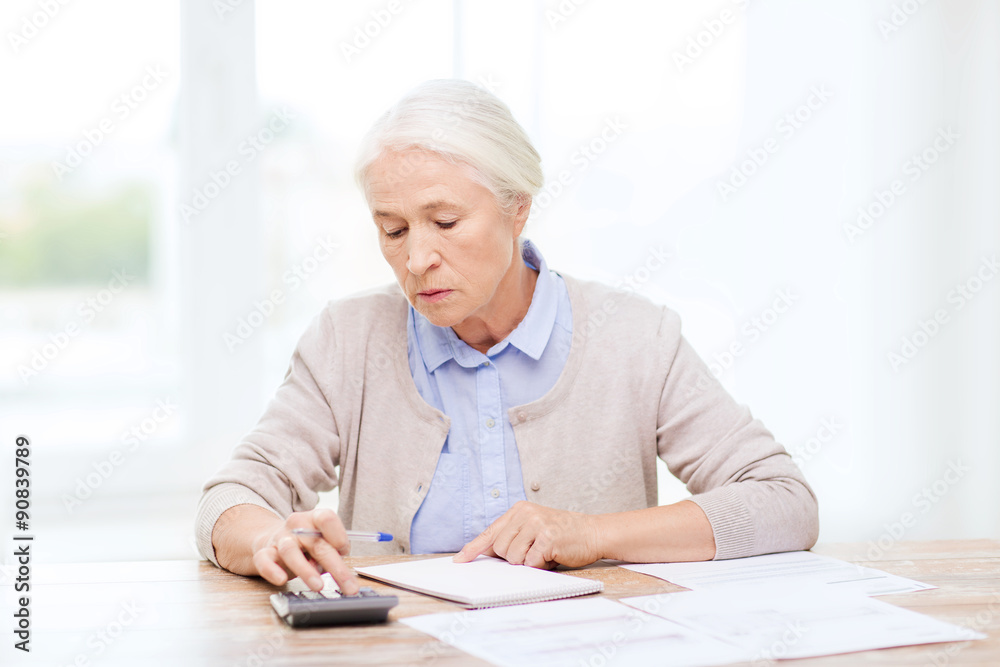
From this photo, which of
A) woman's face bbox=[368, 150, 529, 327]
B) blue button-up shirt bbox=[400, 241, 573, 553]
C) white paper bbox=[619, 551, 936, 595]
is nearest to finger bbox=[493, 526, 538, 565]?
white paper bbox=[619, 551, 936, 595]

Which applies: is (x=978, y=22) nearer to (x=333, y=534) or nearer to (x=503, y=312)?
(x=503, y=312)

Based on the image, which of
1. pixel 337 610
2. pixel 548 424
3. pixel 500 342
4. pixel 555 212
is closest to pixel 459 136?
pixel 500 342

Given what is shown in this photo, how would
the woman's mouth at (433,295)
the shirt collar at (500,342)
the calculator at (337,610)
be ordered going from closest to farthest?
the calculator at (337,610)
the woman's mouth at (433,295)
the shirt collar at (500,342)

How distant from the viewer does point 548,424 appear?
5.06ft

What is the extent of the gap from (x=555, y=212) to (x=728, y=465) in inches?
62.6

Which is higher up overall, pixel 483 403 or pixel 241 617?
pixel 483 403

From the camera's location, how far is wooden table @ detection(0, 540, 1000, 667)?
863mm

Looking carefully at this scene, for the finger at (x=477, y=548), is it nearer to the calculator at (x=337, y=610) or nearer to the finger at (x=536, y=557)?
the finger at (x=536, y=557)

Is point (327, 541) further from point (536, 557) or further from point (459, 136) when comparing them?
point (459, 136)

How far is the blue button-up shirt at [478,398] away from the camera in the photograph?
59.5 inches

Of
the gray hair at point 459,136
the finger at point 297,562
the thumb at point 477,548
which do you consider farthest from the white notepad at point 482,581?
the gray hair at point 459,136

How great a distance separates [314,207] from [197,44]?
0.62 m

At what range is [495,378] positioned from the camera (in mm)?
1561

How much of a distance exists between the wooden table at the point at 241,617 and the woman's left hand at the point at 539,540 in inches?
1.2
